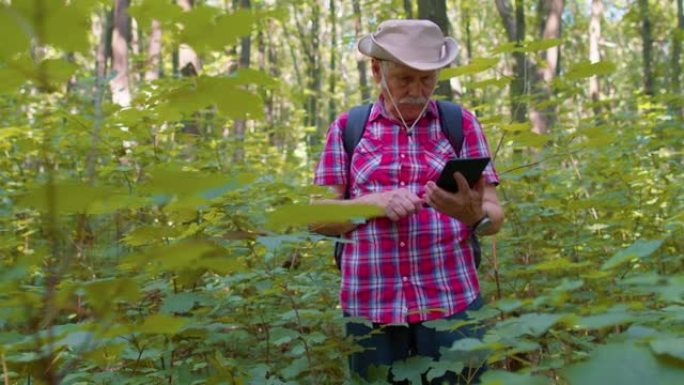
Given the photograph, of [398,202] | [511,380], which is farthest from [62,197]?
[398,202]

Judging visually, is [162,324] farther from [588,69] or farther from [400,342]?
[588,69]

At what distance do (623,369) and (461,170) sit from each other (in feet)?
4.51

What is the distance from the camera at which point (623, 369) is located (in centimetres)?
79

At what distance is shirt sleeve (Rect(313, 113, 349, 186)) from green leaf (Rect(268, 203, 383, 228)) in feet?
4.76

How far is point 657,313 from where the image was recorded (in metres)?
1.40

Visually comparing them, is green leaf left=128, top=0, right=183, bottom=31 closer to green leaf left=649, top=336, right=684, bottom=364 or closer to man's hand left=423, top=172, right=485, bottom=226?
green leaf left=649, top=336, right=684, bottom=364

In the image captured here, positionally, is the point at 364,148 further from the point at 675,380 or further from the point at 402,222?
the point at 675,380

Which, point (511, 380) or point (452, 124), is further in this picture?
point (452, 124)

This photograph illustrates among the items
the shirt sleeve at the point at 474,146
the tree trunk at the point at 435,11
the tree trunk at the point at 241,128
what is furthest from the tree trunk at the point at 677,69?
the shirt sleeve at the point at 474,146

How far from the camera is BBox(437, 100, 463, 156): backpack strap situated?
243 centimetres

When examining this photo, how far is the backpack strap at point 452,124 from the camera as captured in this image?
2426 mm

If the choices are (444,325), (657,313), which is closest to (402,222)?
(444,325)

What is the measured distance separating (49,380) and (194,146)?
518 cm

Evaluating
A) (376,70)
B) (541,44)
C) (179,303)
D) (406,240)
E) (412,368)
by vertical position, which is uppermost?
(541,44)
